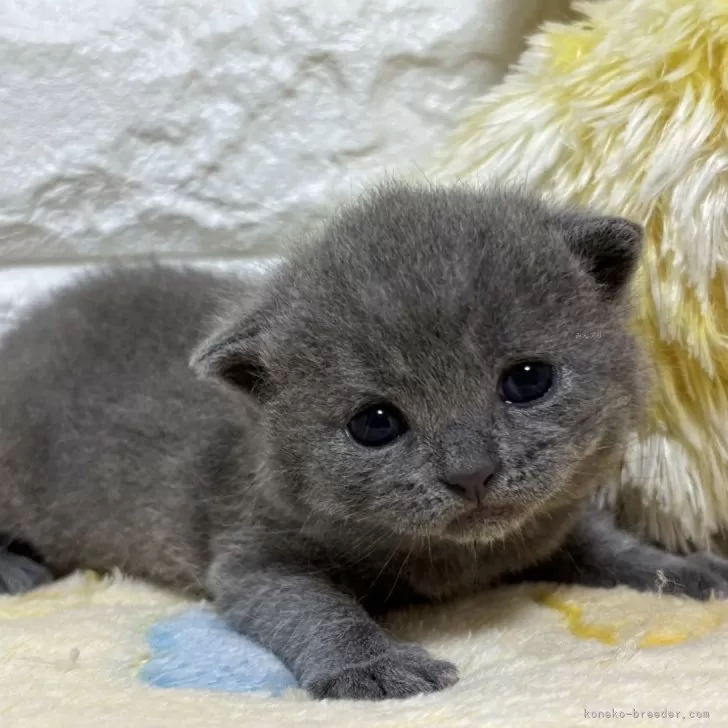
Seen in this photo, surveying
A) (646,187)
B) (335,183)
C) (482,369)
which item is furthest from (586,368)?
(335,183)

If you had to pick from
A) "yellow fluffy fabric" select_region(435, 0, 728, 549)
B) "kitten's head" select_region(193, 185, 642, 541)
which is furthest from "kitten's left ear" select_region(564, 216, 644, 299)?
"yellow fluffy fabric" select_region(435, 0, 728, 549)

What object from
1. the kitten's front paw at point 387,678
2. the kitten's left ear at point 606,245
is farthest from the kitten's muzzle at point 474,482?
the kitten's left ear at point 606,245

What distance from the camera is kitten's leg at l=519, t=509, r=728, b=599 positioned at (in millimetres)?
1099

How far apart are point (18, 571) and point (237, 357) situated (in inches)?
20.2

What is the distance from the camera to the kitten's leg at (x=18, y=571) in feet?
4.11

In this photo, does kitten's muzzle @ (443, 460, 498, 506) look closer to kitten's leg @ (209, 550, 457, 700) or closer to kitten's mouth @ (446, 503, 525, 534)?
kitten's mouth @ (446, 503, 525, 534)

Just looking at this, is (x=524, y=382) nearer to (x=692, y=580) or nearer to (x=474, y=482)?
(x=474, y=482)

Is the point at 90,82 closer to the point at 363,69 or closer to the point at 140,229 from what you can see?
the point at 140,229

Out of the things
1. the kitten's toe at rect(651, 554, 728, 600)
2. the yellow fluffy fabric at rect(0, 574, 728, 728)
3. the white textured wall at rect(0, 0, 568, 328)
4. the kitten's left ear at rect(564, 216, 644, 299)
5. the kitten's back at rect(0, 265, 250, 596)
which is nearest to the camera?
the yellow fluffy fabric at rect(0, 574, 728, 728)

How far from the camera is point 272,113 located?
1.56m

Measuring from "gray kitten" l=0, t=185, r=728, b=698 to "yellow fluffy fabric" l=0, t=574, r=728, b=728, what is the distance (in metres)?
0.05

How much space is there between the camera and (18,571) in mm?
1274

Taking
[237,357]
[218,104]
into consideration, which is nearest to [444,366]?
[237,357]

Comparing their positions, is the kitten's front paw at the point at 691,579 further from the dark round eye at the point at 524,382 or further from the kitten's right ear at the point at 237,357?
the kitten's right ear at the point at 237,357
